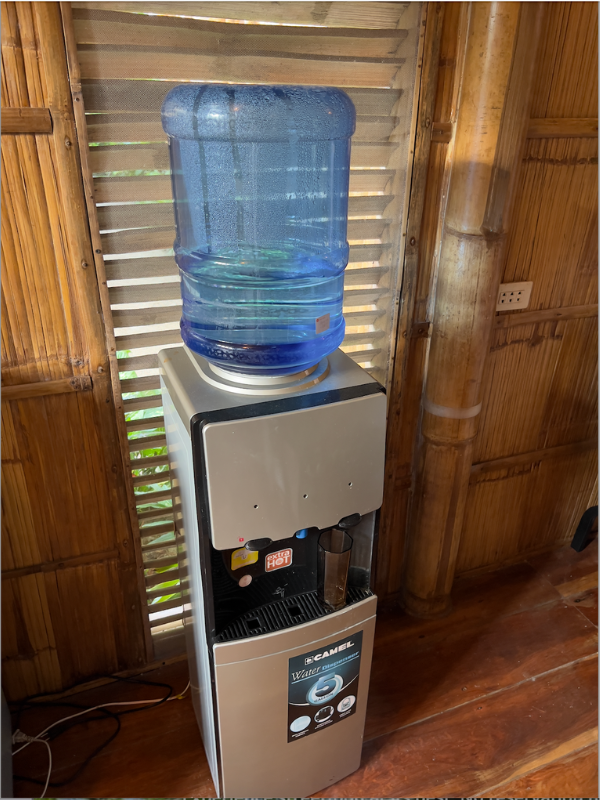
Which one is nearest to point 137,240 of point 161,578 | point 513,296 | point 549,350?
point 161,578

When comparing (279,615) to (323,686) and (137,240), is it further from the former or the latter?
(137,240)

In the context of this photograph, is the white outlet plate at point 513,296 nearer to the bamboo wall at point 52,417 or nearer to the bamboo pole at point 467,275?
the bamboo pole at point 467,275

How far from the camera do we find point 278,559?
49.9 inches

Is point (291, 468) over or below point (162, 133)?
below

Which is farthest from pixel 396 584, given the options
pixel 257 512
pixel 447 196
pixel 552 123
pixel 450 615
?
pixel 552 123

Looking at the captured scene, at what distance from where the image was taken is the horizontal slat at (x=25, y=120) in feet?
3.75

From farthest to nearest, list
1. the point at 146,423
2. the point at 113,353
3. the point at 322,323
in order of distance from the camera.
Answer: the point at 146,423
the point at 113,353
the point at 322,323

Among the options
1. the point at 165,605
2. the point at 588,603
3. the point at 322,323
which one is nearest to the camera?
the point at 322,323

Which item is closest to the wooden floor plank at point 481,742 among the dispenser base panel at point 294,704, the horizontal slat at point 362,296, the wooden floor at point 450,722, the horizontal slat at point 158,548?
the wooden floor at point 450,722

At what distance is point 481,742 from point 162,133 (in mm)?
1702

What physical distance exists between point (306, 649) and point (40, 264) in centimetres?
98

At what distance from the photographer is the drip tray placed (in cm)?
124

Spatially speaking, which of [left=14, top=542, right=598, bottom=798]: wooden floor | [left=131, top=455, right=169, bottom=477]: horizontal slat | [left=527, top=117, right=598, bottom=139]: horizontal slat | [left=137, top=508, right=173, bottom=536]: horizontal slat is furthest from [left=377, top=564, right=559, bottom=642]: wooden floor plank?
[left=527, top=117, right=598, bottom=139]: horizontal slat

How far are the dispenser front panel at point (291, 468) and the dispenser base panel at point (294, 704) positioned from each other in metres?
0.26
